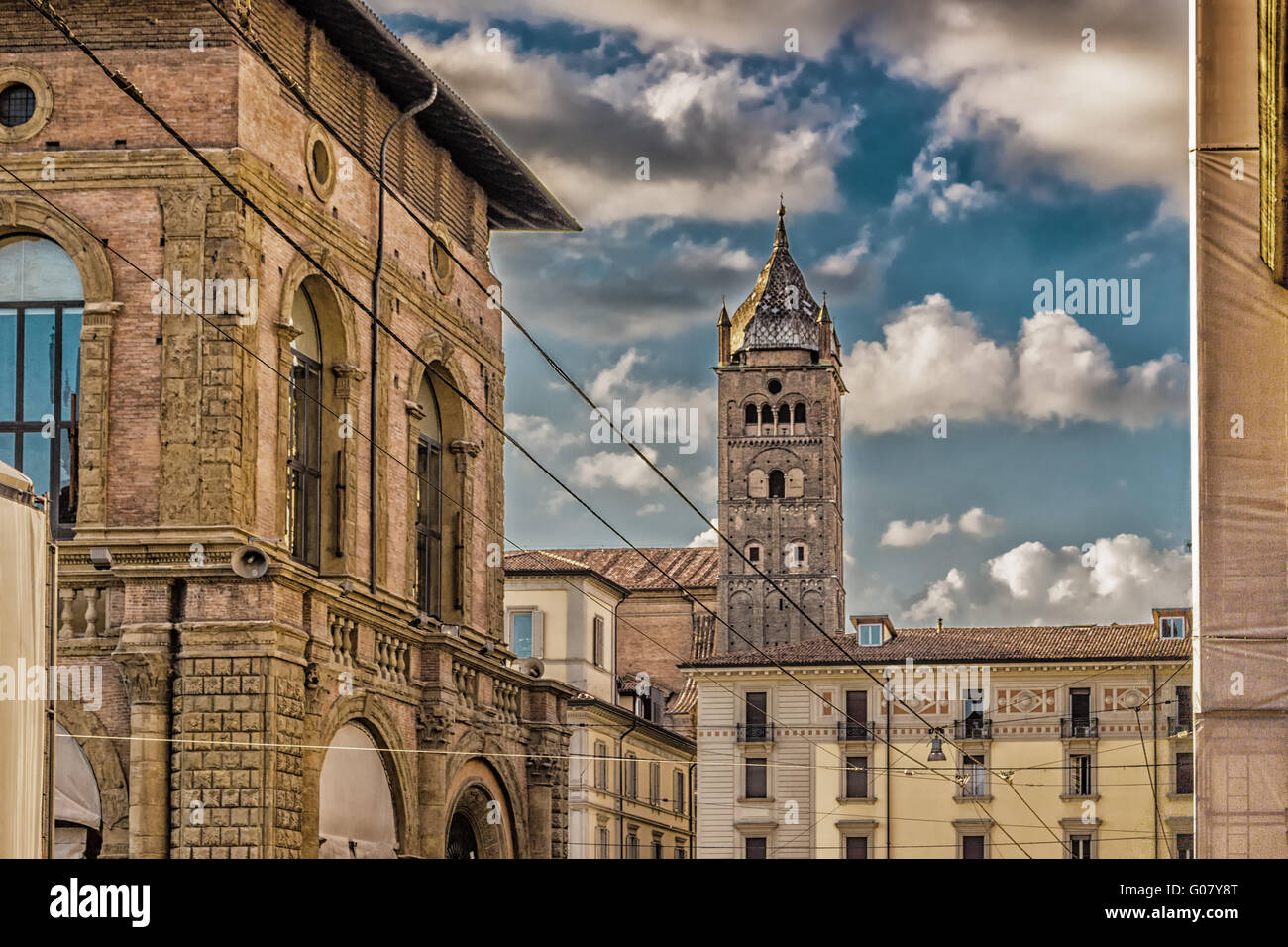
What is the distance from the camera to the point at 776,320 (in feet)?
423

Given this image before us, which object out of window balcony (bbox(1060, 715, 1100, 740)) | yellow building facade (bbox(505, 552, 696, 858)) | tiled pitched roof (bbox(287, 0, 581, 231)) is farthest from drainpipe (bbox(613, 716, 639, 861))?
tiled pitched roof (bbox(287, 0, 581, 231))

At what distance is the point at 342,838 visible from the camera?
27.8 metres

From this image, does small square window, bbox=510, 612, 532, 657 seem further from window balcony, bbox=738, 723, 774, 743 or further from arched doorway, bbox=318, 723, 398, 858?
arched doorway, bbox=318, 723, 398, 858

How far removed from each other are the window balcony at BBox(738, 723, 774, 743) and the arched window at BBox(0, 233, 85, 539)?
155 ft

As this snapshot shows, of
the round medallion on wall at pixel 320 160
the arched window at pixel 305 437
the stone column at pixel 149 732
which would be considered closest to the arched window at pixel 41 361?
the stone column at pixel 149 732

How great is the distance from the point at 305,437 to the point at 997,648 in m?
46.7

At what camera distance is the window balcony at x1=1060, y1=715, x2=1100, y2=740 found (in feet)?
229

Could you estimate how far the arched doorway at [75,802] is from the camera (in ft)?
81.1

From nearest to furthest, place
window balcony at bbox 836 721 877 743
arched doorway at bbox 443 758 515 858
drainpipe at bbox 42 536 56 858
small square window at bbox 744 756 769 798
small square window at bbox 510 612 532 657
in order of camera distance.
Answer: drainpipe at bbox 42 536 56 858
arched doorway at bbox 443 758 515 858
small square window at bbox 510 612 532 657
window balcony at bbox 836 721 877 743
small square window at bbox 744 756 769 798

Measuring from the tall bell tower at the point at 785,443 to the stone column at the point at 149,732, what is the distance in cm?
9812

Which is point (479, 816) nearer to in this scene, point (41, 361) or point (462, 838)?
point (462, 838)

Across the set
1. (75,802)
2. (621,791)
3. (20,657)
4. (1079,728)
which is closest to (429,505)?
(75,802)
